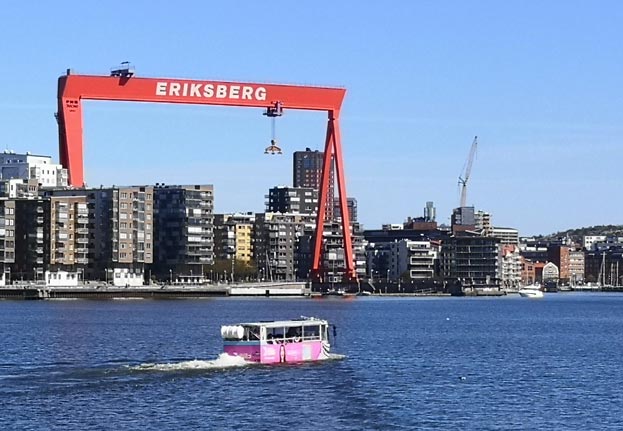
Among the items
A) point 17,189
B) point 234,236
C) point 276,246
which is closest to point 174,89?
point 17,189

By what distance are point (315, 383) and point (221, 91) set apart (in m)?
66.2

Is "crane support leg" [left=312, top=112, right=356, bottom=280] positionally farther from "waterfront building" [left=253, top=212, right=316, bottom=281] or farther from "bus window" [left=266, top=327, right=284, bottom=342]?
"bus window" [left=266, top=327, right=284, bottom=342]

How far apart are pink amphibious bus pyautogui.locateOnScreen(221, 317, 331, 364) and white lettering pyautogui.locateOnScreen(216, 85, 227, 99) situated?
58.2 meters

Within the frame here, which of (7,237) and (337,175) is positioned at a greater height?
(337,175)

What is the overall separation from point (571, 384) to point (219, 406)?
43.3 feet

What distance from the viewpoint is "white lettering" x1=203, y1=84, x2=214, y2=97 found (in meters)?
107

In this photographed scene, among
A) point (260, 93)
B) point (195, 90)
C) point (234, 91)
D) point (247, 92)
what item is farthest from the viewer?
point (260, 93)

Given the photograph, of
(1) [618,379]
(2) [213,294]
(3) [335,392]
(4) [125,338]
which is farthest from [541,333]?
(2) [213,294]

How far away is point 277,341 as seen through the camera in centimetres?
4875

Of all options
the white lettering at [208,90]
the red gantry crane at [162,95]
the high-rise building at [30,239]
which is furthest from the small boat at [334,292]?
the white lettering at [208,90]

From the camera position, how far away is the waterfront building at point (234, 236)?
182625 mm

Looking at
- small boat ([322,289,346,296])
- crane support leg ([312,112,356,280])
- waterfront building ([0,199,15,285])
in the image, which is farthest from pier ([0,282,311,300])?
crane support leg ([312,112,356,280])

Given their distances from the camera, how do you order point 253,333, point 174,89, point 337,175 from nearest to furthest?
point 253,333 < point 174,89 < point 337,175

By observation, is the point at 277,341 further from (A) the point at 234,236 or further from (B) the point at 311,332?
(A) the point at 234,236
